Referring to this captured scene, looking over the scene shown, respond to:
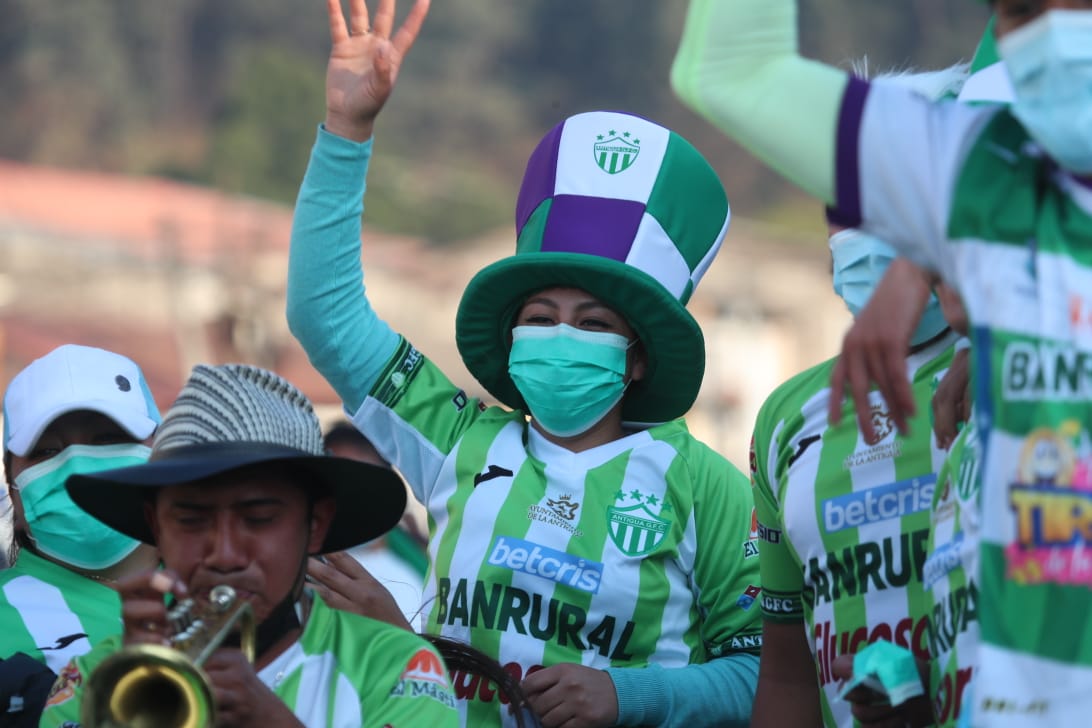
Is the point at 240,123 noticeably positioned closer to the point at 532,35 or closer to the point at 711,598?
the point at 532,35

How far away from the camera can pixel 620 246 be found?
4.45 metres

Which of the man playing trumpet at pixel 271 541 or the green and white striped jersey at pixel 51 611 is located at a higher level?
the man playing trumpet at pixel 271 541

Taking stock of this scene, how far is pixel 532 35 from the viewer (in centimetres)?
4759

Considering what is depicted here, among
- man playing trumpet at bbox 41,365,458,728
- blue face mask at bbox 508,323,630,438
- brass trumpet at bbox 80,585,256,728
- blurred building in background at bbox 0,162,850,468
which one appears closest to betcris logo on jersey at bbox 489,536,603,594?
blue face mask at bbox 508,323,630,438

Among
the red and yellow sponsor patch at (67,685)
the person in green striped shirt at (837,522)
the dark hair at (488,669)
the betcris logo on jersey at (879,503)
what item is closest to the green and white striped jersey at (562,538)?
the dark hair at (488,669)

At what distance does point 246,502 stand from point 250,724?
0.48 m

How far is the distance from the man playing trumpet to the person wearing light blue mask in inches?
36.6

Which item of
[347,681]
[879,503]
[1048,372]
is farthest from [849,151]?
[347,681]

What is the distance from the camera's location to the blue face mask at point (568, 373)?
14.2 feet

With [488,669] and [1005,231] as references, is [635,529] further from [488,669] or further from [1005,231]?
[1005,231]

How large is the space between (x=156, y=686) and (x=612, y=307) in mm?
1755

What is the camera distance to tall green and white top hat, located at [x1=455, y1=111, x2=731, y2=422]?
440cm

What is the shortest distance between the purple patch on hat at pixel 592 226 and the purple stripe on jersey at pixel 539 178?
69 mm

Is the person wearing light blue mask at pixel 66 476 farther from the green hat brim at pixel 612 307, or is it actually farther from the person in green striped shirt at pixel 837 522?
the person in green striped shirt at pixel 837 522
